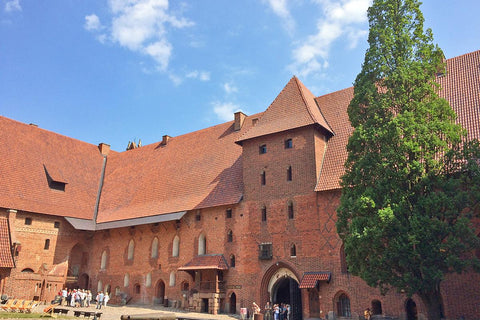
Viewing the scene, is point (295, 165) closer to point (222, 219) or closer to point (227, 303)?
point (222, 219)

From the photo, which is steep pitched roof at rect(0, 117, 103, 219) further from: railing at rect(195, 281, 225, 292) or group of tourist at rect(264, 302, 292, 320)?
group of tourist at rect(264, 302, 292, 320)

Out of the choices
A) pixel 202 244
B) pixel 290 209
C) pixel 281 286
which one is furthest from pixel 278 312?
pixel 202 244

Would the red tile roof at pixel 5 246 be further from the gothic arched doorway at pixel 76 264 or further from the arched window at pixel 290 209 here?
the arched window at pixel 290 209

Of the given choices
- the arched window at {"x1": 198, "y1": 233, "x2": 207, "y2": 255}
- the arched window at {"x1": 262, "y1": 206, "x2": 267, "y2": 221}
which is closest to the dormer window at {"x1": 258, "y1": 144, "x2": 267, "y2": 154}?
the arched window at {"x1": 262, "y1": 206, "x2": 267, "y2": 221}

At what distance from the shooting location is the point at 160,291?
102ft

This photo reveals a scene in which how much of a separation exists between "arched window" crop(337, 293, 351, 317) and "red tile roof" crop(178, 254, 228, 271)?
7.37m

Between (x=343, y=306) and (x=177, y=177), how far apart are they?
16.5m

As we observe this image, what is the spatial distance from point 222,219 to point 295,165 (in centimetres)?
630

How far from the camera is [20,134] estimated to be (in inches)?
1443

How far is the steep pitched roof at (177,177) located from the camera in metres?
29.7

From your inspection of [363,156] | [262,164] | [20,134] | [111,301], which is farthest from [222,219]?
[20,134]

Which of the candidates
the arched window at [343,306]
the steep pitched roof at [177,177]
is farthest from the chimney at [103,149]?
the arched window at [343,306]

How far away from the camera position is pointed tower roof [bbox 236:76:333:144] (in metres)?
26.3

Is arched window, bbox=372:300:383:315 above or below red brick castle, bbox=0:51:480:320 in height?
below
